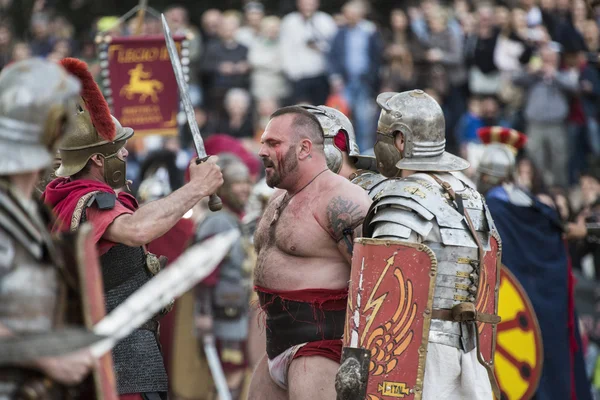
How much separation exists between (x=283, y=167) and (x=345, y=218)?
52 centimetres

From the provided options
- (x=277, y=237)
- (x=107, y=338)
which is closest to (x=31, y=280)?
(x=107, y=338)

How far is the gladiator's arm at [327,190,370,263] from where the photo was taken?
21.5 ft

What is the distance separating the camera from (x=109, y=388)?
4668 millimetres

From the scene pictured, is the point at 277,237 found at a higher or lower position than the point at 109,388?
higher

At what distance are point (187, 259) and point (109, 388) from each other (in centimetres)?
63

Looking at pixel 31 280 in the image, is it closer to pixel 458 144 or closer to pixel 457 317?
pixel 457 317

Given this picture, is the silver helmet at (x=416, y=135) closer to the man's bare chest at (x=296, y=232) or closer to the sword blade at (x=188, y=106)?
the man's bare chest at (x=296, y=232)

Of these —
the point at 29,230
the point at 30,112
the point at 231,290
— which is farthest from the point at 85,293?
the point at 231,290

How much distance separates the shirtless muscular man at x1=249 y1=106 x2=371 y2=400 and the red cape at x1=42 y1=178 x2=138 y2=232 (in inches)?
32.9

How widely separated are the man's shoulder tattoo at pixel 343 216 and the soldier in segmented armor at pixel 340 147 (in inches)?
28.9

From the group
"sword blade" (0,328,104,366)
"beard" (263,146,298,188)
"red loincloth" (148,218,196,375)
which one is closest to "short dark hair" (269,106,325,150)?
"beard" (263,146,298,188)

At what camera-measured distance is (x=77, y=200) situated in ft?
20.7

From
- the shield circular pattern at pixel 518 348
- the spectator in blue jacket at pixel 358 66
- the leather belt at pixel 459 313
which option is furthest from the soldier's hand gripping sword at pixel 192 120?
the spectator in blue jacket at pixel 358 66

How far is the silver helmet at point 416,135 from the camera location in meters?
6.63
